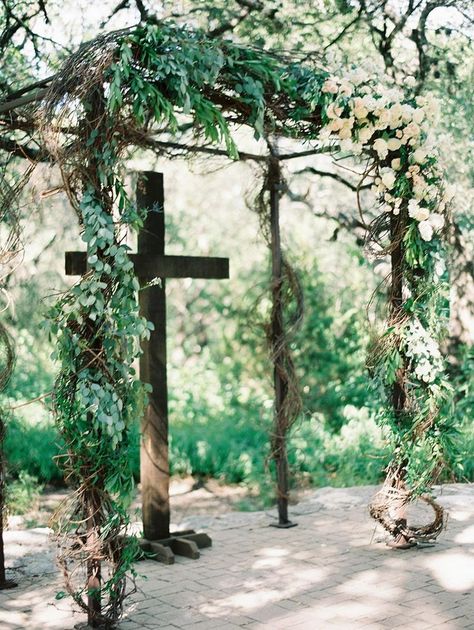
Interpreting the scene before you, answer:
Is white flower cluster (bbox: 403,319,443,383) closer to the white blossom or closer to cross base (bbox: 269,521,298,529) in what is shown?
the white blossom

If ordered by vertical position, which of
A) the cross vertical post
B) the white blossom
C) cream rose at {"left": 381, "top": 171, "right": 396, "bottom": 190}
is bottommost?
the cross vertical post

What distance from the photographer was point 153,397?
5625mm

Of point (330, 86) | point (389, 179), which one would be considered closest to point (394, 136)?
point (389, 179)

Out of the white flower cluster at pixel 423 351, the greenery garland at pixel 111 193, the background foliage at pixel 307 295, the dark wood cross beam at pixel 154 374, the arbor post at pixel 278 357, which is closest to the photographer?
the greenery garland at pixel 111 193

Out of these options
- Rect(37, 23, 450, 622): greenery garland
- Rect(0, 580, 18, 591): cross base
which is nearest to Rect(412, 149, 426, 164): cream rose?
Rect(37, 23, 450, 622): greenery garland

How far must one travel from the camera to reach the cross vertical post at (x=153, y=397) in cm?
561

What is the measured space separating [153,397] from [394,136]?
233 centimetres

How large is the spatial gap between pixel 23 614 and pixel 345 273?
795 cm

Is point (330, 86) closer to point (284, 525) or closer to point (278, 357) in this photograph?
point (278, 357)

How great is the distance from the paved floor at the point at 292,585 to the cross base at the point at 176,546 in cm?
7

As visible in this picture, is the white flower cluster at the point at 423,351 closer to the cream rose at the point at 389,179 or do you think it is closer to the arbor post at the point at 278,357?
the cream rose at the point at 389,179

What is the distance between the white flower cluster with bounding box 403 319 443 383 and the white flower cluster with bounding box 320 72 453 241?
605 mm

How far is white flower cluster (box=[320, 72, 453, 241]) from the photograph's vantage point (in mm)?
5037

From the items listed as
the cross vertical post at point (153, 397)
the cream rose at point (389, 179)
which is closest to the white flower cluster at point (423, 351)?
the cream rose at point (389, 179)
